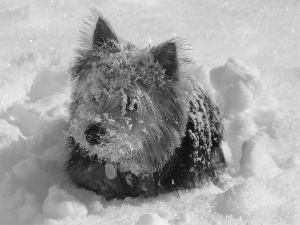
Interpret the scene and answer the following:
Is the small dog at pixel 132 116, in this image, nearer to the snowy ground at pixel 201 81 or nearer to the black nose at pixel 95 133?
the black nose at pixel 95 133

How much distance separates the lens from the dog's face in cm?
306

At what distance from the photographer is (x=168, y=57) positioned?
3066 millimetres

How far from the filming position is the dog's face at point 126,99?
3061 millimetres

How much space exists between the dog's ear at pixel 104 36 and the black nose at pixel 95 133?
52 centimetres

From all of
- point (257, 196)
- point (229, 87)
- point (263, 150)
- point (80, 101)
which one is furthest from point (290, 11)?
point (80, 101)

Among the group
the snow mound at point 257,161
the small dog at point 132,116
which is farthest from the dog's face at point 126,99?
the snow mound at point 257,161

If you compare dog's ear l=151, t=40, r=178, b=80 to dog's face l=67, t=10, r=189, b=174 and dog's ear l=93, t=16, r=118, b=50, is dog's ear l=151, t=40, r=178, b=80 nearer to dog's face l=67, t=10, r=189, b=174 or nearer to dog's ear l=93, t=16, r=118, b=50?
dog's face l=67, t=10, r=189, b=174

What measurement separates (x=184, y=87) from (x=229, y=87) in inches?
58.8

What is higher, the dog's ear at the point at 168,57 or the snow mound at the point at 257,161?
the dog's ear at the point at 168,57

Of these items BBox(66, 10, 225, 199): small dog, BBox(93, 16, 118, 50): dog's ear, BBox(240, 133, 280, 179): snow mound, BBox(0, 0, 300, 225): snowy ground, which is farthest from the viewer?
BBox(240, 133, 280, 179): snow mound

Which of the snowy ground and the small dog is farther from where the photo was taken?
the snowy ground

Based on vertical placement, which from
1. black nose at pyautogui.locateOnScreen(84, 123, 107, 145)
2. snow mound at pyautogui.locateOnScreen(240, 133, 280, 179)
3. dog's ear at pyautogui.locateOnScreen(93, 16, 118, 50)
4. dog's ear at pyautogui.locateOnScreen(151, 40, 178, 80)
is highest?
dog's ear at pyautogui.locateOnScreen(93, 16, 118, 50)

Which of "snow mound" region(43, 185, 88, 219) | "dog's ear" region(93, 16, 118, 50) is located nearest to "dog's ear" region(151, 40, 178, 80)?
"dog's ear" region(93, 16, 118, 50)

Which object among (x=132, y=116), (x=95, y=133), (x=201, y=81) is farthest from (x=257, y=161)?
(x=95, y=133)
